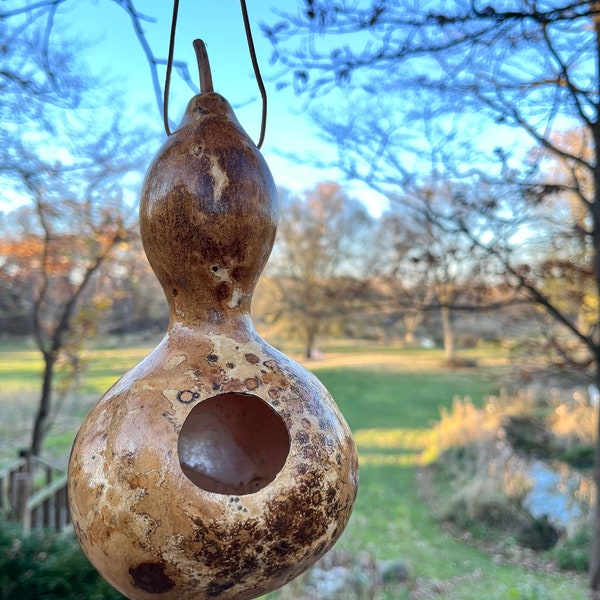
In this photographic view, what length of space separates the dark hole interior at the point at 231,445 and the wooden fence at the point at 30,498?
312cm

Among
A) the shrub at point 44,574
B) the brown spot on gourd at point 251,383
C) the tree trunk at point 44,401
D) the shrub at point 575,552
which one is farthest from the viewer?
the shrub at point 575,552

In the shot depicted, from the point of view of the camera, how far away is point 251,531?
93cm

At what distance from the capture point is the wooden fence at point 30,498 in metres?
4.16

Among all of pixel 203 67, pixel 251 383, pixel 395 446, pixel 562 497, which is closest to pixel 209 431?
pixel 251 383

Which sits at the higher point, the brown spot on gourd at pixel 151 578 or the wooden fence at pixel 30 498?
the brown spot on gourd at pixel 151 578

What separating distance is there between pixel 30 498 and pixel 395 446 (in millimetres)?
7025

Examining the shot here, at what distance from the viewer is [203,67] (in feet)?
3.89

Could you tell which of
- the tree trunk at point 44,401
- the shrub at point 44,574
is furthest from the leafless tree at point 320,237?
the shrub at point 44,574

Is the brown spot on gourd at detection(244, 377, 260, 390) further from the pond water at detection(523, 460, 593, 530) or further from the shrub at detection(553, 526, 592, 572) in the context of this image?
the pond water at detection(523, 460, 593, 530)

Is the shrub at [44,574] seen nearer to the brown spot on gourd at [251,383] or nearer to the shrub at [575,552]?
the brown spot on gourd at [251,383]

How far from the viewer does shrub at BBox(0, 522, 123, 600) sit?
2793 mm

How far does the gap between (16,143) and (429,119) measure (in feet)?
9.39

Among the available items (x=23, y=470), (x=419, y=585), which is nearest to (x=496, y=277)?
(x=419, y=585)

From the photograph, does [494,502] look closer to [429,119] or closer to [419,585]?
[419,585]
